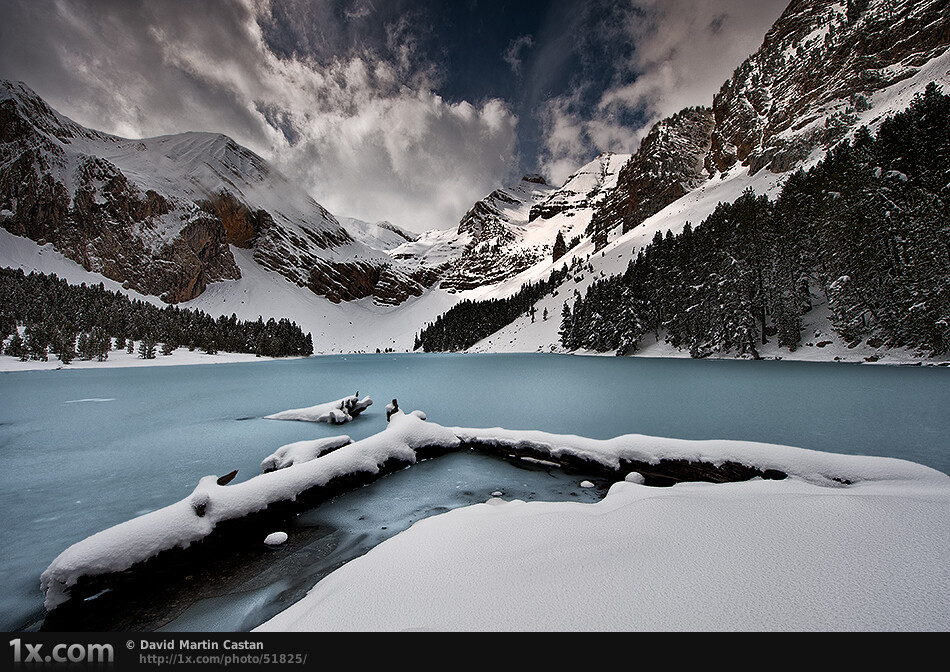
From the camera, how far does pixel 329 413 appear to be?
52.7ft

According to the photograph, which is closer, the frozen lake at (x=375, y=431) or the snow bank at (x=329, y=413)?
the frozen lake at (x=375, y=431)

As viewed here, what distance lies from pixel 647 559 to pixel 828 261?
156ft

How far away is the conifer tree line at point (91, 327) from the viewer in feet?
185

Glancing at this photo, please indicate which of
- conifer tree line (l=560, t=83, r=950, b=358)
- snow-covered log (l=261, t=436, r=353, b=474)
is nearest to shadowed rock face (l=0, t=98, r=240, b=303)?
conifer tree line (l=560, t=83, r=950, b=358)

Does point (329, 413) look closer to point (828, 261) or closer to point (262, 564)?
point (262, 564)

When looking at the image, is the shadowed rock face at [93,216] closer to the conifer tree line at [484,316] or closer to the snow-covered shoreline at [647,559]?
the conifer tree line at [484,316]

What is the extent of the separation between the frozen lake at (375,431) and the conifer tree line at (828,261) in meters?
7.71

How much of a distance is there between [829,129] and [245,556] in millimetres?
→ 99141

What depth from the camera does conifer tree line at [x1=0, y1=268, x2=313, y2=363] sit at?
56.3m

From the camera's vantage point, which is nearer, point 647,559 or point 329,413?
point 647,559

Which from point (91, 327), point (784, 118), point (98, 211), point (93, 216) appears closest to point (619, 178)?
point (784, 118)

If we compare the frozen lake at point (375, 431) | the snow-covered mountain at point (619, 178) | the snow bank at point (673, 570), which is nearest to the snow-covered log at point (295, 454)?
the frozen lake at point (375, 431)
